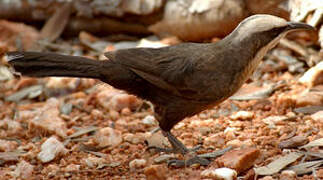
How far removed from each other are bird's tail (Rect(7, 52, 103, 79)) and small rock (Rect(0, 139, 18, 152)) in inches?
32.4

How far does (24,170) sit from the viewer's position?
11.7 ft

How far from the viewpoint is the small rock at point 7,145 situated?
4.07 meters

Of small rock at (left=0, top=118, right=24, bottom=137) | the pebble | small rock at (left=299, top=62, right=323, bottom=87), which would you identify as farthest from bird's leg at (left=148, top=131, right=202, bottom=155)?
small rock at (left=299, top=62, right=323, bottom=87)

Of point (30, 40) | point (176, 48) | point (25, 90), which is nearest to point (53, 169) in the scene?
point (176, 48)

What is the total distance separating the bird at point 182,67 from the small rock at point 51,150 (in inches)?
25.6

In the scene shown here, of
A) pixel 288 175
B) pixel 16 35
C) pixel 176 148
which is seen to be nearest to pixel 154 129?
pixel 176 148

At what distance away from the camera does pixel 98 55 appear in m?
6.26

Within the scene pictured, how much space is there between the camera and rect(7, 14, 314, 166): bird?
11.8 feet

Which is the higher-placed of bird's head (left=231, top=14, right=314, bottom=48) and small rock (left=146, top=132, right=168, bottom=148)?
bird's head (left=231, top=14, right=314, bottom=48)

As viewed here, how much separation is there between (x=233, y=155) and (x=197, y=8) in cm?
292

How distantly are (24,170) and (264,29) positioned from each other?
2118mm

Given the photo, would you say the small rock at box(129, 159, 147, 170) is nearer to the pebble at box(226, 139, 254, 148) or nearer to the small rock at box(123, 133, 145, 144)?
the small rock at box(123, 133, 145, 144)

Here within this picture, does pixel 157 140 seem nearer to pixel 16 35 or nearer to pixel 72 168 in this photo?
pixel 72 168

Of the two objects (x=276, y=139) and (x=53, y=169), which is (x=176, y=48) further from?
(x=53, y=169)
